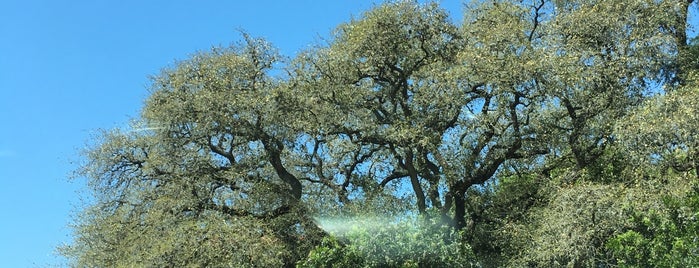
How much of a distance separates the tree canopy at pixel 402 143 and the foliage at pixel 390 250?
0.16 ft

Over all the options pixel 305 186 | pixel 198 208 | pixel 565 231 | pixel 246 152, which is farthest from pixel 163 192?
pixel 565 231

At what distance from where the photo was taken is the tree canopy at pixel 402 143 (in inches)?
764

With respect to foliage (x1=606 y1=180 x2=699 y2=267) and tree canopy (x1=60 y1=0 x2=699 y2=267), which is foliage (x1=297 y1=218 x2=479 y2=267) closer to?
tree canopy (x1=60 y1=0 x2=699 y2=267)

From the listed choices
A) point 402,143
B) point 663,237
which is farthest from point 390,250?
point 663,237

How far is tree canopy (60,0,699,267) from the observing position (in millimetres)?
19406

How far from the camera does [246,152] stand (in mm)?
23734

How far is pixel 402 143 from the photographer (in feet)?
73.8

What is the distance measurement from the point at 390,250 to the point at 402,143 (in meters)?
4.53

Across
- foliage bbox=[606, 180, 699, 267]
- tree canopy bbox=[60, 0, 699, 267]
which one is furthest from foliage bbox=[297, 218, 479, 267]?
foliage bbox=[606, 180, 699, 267]

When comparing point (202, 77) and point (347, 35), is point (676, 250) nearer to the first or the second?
point (347, 35)

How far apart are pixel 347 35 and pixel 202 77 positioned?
5.57m

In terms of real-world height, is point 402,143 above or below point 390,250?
above

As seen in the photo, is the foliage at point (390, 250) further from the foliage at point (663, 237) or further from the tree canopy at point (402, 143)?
the foliage at point (663, 237)

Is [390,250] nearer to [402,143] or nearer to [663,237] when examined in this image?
[402,143]
